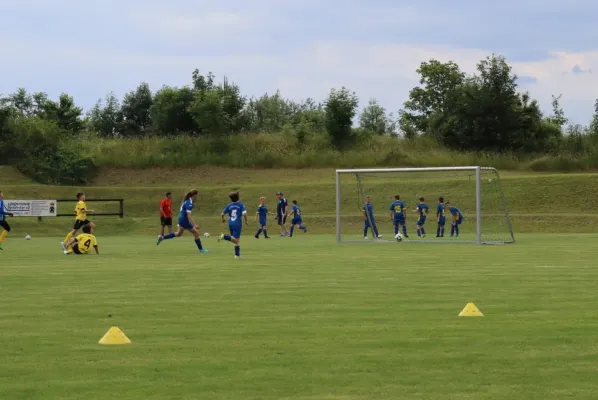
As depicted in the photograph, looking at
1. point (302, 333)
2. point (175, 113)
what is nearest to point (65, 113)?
point (175, 113)

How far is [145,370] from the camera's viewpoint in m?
10.1

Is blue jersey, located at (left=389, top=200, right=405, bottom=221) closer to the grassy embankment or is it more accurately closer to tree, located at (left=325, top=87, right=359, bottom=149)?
the grassy embankment

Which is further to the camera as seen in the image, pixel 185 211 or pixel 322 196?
pixel 322 196

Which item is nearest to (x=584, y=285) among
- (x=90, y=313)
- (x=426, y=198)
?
(x=90, y=313)

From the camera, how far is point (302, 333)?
12531 millimetres

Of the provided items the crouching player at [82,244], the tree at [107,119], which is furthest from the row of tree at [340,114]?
the crouching player at [82,244]

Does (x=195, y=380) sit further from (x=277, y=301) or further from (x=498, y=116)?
(x=498, y=116)

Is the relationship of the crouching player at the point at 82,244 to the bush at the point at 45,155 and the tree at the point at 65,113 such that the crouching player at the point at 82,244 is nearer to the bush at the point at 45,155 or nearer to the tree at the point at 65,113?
the bush at the point at 45,155

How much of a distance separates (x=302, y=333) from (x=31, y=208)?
46963 mm

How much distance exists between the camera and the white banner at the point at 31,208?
56844 millimetres

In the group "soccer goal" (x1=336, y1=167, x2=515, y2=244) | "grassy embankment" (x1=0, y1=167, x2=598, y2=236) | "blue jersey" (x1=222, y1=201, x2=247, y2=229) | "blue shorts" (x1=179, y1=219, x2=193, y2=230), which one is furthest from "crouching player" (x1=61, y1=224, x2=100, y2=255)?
"grassy embankment" (x1=0, y1=167, x2=598, y2=236)

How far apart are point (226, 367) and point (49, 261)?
1914 centimetres

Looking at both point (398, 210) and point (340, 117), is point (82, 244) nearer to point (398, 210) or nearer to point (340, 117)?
point (398, 210)

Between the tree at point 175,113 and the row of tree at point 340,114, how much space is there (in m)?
0.09
